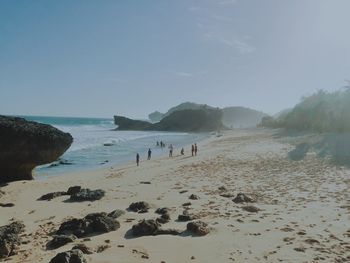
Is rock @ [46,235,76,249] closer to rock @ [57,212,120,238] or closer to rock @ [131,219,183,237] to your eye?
rock @ [57,212,120,238]

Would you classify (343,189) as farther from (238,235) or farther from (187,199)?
(238,235)

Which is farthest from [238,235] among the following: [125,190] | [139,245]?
[125,190]

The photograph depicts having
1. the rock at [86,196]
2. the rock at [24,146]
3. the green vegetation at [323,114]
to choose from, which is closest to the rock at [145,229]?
the rock at [86,196]

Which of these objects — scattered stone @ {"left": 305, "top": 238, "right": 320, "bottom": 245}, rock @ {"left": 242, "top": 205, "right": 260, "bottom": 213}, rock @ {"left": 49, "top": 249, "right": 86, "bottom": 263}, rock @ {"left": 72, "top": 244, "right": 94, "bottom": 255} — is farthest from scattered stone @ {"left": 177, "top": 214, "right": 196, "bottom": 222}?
rock @ {"left": 49, "top": 249, "right": 86, "bottom": 263}

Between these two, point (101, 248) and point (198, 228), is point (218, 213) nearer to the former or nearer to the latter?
point (198, 228)

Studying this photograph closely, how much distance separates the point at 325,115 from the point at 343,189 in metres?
38.3

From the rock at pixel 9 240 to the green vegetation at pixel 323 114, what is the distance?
41.6m

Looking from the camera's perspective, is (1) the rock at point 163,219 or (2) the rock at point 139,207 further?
(2) the rock at point 139,207

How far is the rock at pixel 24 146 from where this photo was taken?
2308cm

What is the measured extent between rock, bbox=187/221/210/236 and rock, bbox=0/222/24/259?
4601mm

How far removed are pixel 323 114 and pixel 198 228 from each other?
47349 mm

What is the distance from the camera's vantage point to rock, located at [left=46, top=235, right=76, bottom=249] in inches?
403

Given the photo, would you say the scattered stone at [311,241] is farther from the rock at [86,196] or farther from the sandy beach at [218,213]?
the rock at [86,196]

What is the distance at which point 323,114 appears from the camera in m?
53.9
